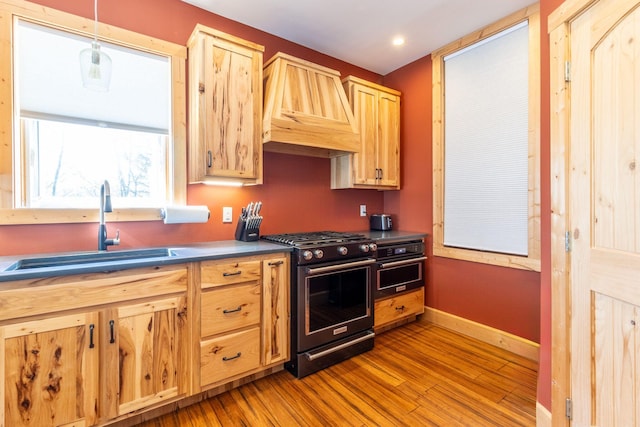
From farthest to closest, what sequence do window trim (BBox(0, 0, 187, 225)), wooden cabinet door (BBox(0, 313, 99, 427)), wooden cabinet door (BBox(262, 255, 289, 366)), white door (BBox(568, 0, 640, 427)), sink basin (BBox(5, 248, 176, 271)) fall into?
1. wooden cabinet door (BBox(262, 255, 289, 366))
2. window trim (BBox(0, 0, 187, 225))
3. sink basin (BBox(5, 248, 176, 271))
4. wooden cabinet door (BBox(0, 313, 99, 427))
5. white door (BBox(568, 0, 640, 427))

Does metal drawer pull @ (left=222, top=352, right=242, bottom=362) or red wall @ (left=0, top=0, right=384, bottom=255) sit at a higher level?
red wall @ (left=0, top=0, right=384, bottom=255)

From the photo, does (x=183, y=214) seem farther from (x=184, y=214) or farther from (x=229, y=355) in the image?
(x=229, y=355)

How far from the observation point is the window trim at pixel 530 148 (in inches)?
94.9

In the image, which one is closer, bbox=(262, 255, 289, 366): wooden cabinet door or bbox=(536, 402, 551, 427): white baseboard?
bbox=(536, 402, 551, 427): white baseboard

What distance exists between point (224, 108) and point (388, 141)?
Answer: 1.82m

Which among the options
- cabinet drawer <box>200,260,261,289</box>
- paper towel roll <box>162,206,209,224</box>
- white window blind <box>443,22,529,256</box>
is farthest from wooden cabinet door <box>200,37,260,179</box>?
white window blind <box>443,22,529,256</box>

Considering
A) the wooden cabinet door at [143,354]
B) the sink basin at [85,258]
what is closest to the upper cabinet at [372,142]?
the sink basin at [85,258]

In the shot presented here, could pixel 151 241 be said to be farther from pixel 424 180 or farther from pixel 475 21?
pixel 475 21

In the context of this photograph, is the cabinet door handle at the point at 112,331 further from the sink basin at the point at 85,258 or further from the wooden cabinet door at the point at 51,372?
the sink basin at the point at 85,258

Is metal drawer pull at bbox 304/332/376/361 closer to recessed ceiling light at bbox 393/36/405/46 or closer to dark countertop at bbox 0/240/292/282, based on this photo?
dark countertop at bbox 0/240/292/282

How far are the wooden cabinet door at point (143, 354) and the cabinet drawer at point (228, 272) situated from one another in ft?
0.61

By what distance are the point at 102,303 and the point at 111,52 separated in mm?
1770

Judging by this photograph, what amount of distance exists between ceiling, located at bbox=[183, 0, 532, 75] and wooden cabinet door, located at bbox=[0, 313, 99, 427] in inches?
94.8

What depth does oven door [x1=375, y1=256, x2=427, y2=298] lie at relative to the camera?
282 cm
